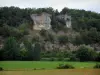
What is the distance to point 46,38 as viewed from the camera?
7969 millimetres

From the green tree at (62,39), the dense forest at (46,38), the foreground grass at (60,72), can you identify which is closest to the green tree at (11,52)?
the dense forest at (46,38)

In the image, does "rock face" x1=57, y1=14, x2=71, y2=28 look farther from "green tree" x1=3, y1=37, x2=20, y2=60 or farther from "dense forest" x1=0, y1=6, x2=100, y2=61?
"green tree" x1=3, y1=37, x2=20, y2=60

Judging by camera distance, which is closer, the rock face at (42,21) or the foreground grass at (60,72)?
the foreground grass at (60,72)

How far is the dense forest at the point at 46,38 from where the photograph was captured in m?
5.43

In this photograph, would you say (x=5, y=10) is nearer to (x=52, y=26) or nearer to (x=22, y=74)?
(x=52, y=26)

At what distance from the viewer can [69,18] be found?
10.2m

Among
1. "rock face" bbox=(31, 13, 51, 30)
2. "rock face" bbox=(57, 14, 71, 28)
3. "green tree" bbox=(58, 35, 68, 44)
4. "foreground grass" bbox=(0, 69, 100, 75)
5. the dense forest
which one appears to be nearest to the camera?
"foreground grass" bbox=(0, 69, 100, 75)

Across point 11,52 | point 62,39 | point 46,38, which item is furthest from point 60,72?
point 62,39

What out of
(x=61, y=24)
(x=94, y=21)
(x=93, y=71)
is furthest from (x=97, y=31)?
(x=93, y=71)

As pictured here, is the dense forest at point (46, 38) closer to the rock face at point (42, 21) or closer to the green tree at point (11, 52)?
the green tree at point (11, 52)

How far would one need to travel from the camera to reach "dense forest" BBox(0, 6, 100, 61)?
17.8 ft

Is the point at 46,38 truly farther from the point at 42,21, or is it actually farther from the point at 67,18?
the point at 42,21

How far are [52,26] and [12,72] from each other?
32.5ft

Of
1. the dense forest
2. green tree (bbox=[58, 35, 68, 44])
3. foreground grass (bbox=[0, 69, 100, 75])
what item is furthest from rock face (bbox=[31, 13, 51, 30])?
foreground grass (bbox=[0, 69, 100, 75])
